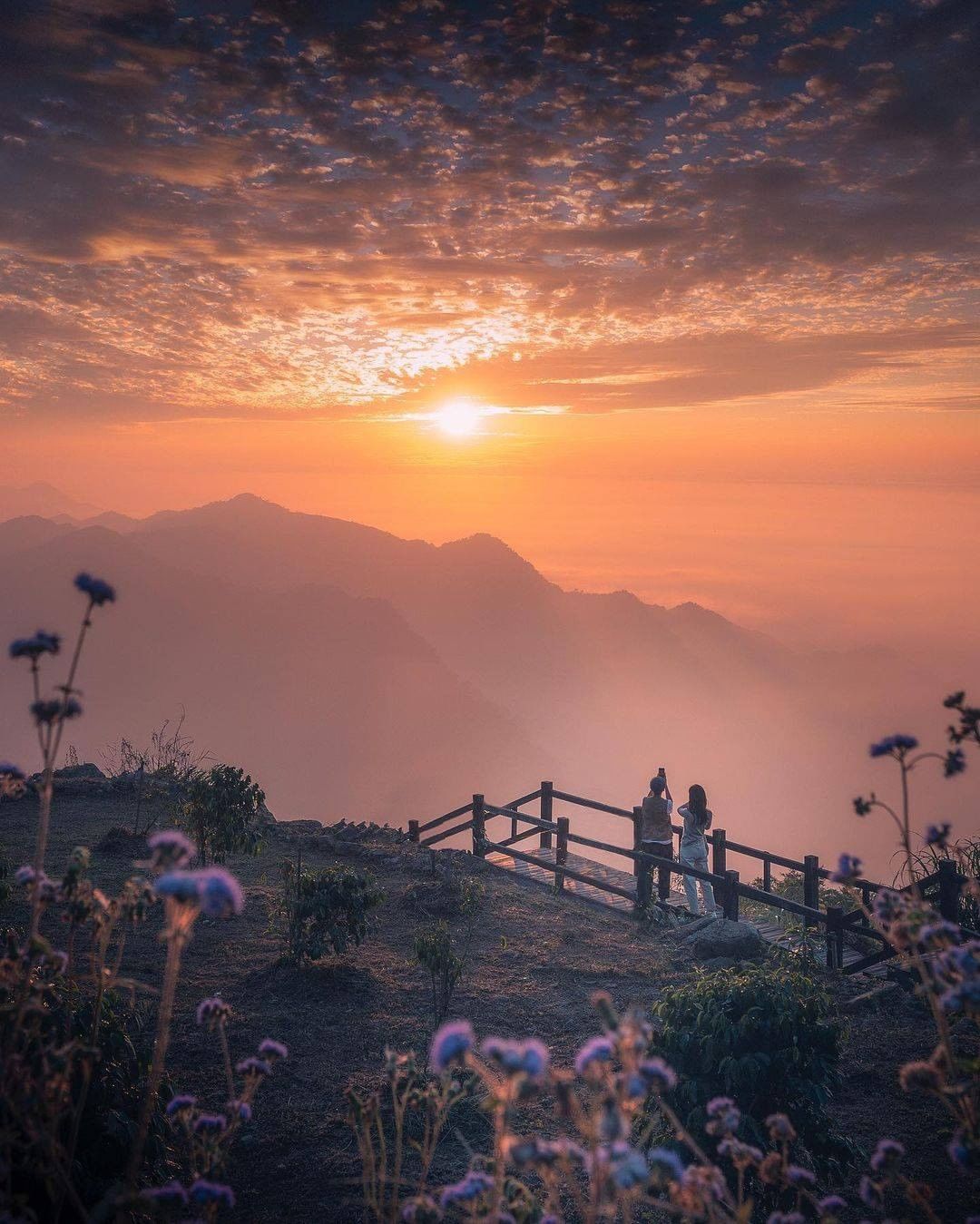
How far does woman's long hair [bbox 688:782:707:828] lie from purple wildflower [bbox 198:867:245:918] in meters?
10.5

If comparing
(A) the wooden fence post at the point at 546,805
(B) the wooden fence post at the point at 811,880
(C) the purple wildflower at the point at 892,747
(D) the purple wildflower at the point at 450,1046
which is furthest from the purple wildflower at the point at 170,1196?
(A) the wooden fence post at the point at 546,805

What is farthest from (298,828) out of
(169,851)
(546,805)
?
(169,851)

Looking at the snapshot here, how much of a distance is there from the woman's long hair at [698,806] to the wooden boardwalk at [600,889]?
4.36ft

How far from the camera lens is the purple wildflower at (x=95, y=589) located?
12.0 ft

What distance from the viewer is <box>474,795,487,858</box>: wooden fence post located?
51.6 feet

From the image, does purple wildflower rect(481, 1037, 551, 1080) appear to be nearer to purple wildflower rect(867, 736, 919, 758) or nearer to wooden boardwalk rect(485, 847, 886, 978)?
purple wildflower rect(867, 736, 919, 758)

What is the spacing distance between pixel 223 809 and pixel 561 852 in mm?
6177

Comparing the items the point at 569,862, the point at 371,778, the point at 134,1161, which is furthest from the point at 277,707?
the point at 134,1161

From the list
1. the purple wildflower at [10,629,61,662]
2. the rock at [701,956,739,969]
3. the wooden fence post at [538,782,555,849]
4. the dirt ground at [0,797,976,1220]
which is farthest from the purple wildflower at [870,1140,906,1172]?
the wooden fence post at [538,782,555,849]

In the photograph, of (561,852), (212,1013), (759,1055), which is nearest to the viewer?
(212,1013)

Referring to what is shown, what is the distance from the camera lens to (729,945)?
10.7 m

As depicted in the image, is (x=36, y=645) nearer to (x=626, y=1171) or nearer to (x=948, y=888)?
(x=626, y=1171)

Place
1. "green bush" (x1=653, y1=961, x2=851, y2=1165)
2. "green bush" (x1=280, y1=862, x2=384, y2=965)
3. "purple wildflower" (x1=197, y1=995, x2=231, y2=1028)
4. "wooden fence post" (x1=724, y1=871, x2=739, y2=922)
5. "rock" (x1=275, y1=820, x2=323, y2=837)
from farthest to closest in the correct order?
1. "rock" (x1=275, y1=820, x2=323, y2=837)
2. "wooden fence post" (x1=724, y1=871, x2=739, y2=922)
3. "green bush" (x1=280, y1=862, x2=384, y2=965)
4. "green bush" (x1=653, y1=961, x2=851, y2=1165)
5. "purple wildflower" (x1=197, y1=995, x2=231, y2=1028)

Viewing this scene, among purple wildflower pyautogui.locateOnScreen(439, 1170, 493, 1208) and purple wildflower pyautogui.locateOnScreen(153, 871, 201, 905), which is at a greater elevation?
purple wildflower pyautogui.locateOnScreen(153, 871, 201, 905)
